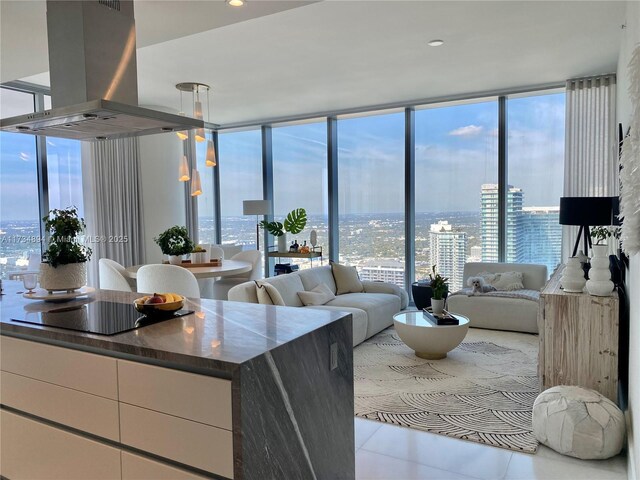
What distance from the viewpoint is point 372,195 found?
7.22 meters

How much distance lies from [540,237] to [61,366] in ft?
19.1

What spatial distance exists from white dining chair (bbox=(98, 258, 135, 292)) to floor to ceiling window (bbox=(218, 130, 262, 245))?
3690 mm

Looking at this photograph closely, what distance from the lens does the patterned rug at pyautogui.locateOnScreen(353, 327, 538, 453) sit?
118 inches

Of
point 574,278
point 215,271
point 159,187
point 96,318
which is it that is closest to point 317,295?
point 215,271

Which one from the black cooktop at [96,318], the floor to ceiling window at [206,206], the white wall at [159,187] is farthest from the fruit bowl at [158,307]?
the floor to ceiling window at [206,206]

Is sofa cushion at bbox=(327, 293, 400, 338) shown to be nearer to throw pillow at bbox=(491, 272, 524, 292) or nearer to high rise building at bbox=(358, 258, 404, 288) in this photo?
throw pillow at bbox=(491, 272, 524, 292)

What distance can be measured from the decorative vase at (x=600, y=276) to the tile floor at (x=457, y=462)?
3.29 ft

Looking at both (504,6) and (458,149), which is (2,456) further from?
(458,149)

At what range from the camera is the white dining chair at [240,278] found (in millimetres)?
5824

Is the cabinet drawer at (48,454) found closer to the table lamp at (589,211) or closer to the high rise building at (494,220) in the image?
the table lamp at (589,211)

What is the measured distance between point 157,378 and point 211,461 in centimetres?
35

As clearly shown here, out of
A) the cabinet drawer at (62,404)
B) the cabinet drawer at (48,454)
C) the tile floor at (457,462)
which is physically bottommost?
the tile floor at (457,462)

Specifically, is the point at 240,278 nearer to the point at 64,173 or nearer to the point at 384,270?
the point at 384,270

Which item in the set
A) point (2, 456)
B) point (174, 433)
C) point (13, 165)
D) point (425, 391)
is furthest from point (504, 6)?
point (13, 165)
